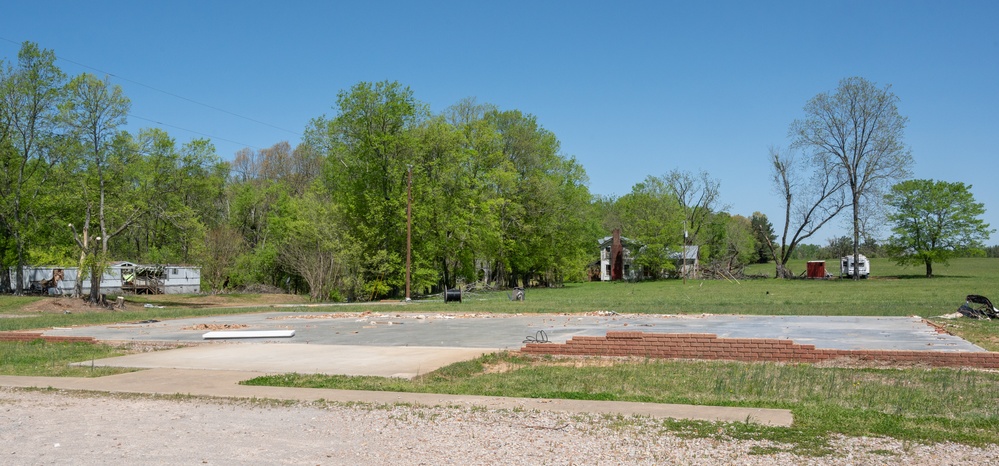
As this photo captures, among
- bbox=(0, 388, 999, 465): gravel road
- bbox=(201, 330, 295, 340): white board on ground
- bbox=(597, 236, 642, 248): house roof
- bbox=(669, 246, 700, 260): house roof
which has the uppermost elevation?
bbox=(597, 236, 642, 248): house roof

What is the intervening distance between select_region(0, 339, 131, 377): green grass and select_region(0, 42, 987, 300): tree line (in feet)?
74.0

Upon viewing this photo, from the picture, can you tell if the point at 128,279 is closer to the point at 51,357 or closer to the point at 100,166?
the point at 100,166

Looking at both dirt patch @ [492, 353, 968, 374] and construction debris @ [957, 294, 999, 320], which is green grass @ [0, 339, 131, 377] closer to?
dirt patch @ [492, 353, 968, 374]

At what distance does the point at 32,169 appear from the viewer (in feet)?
160

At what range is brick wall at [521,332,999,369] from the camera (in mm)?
13117

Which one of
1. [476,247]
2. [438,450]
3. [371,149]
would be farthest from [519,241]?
[438,450]

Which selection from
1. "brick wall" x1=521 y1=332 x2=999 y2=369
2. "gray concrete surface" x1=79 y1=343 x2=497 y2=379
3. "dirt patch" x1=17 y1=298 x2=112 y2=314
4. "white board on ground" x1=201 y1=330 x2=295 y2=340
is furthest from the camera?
"dirt patch" x1=17 y1=298 x2=112 y2=314

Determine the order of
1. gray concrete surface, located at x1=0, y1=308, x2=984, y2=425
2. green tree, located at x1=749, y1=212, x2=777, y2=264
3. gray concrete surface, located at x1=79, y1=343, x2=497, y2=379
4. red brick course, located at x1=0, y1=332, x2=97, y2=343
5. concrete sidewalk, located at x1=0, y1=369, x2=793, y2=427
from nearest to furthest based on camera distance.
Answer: concrete sidewalk, located at x1=0, y1=369, x2=793, y2=427 < gray concrete surface, located at x1=0, y1=308, x2=984, y2=425 < gray concrete surface, located at x1=79, y1=343, x2=497, y2=379 < red brick course, located at x1=0, y1=332, x2=97, y2=343 < green tree, located at x1=749, y1=212, x2=777, y2=264

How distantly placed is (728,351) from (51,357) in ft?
46.5

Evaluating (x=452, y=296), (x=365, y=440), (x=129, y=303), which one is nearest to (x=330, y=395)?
(x=365, y=440)

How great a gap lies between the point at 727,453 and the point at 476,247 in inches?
1834

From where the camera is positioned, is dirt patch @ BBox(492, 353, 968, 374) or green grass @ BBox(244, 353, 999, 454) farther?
dirt patch @ BBox(492, 353, 968, 374)

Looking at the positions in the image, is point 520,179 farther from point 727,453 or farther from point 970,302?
point 727,453

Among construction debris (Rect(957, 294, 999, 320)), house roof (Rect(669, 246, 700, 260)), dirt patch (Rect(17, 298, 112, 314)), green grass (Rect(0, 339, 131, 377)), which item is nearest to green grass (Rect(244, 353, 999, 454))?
green grass (Rect(0, 339, 131, 377))
